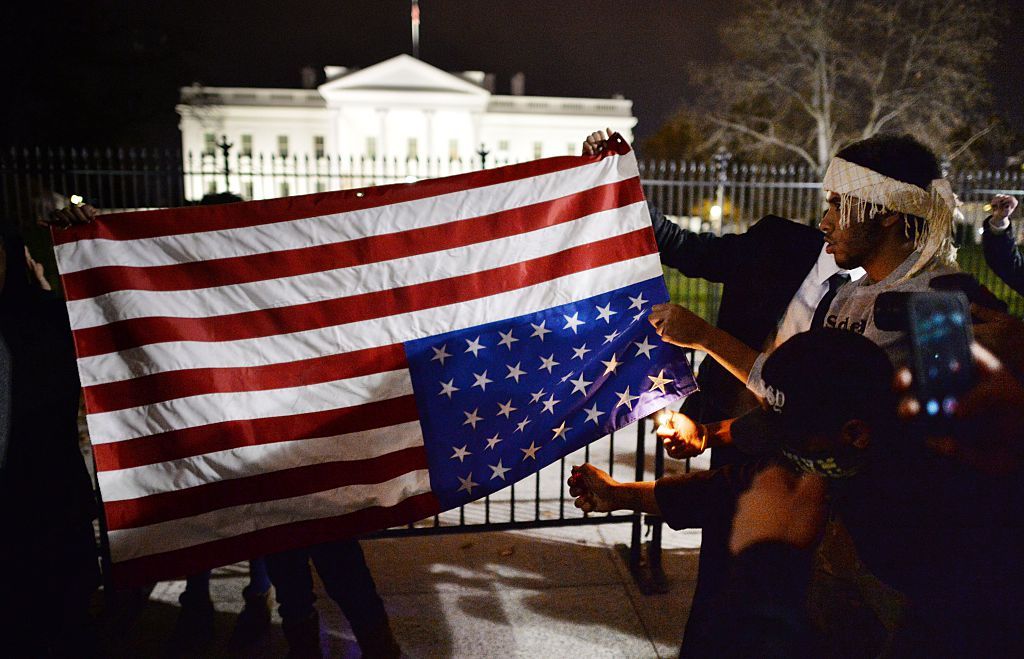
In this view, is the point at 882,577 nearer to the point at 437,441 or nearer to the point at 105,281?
the point at 437,441

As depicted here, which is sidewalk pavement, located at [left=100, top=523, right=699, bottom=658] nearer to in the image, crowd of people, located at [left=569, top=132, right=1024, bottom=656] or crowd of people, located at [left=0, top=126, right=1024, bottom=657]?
crowd of people, located at [left=0, top=126, right=1024, bottom=657]

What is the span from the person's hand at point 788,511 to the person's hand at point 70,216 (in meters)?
2.23

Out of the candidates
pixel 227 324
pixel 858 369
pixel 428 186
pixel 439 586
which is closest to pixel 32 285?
pixel 227 324

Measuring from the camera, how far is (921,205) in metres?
1.85

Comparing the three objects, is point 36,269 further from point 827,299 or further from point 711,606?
point 827,299

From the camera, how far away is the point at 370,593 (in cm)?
283

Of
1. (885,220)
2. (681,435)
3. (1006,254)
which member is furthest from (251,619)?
(1006,254)

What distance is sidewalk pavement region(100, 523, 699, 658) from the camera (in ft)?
10.2

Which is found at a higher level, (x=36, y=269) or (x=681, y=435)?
(x=36, y=269)

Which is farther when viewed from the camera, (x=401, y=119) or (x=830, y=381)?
(x=401, y=119)

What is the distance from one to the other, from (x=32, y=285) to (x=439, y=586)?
2.15m

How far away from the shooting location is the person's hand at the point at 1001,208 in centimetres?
446

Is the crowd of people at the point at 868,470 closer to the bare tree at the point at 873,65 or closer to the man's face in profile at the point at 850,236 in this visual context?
the man's face in profile at the point at 850,236

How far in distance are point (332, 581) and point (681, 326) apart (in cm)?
157
